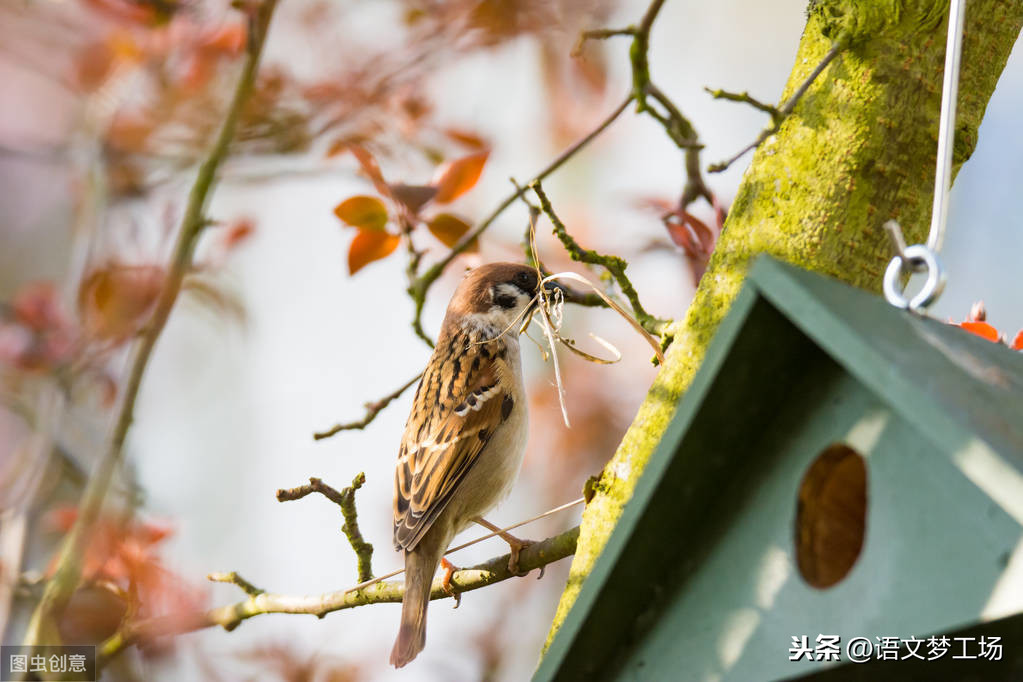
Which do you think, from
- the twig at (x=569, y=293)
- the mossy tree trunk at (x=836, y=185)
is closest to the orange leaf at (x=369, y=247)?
the twig at (x=569, y=293)

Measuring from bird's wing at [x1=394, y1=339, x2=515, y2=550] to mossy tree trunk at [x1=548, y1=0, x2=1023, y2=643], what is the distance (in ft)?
4.09

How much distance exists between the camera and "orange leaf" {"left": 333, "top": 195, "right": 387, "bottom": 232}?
2.51 meters

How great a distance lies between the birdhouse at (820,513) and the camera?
107cm

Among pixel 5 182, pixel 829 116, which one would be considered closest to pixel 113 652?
pixel 829 116

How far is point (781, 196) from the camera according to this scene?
184 cm

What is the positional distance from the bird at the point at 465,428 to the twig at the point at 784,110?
1.05m

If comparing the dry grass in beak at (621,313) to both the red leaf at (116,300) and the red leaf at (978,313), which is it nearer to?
the red leaf at (978,313)

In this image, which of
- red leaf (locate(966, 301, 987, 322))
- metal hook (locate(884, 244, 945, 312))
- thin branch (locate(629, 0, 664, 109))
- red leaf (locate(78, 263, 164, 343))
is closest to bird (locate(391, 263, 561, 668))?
thin branch (locate(629, 0, 664, 109))

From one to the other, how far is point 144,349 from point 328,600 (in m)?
0.71

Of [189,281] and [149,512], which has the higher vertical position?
[189,281]

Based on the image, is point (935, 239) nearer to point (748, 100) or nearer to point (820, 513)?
point (820, 513)

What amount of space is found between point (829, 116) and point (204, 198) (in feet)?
4.04

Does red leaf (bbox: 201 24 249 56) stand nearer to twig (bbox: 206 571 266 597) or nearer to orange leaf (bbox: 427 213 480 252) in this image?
orange leaf (bbox: 427 213 480 252)

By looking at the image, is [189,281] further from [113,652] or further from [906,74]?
[906,74]
